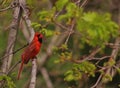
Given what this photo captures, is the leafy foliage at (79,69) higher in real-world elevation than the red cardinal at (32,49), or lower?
lower

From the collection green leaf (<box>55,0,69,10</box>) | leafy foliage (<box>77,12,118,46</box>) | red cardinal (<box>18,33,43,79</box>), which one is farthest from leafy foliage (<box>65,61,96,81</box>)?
leafy foliage (<box>77,12,118,46</box>)

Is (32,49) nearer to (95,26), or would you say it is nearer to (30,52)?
(30,52)

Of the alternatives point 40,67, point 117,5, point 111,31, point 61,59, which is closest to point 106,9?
point 117,5

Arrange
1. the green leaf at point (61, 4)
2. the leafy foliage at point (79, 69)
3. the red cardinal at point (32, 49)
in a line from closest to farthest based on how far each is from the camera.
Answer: the green leaf at point (61, 4) → the red cardinal at point (32, 49) → the leafy foliage at point (79, 69)

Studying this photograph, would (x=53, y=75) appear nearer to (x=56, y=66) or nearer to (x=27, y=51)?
(x=56, y=66)

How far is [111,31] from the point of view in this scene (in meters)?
3.81

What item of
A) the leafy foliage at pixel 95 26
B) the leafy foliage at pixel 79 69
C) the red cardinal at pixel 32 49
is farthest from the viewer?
the leafy foliage at pixel 79 69

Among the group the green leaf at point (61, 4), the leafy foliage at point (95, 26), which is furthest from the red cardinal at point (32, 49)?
the leafy foliage at point (95, 26)

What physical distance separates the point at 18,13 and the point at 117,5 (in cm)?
567

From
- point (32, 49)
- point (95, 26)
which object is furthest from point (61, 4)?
point (32, 49)

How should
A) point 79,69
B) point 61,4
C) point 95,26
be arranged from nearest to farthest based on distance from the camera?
point 95,26
point 61,4
point 79,69

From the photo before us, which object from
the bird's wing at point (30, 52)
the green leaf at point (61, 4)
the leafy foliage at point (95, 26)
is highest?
the green leaf at point (61, 4)

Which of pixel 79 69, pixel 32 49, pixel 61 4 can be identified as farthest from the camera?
pixel 79 69

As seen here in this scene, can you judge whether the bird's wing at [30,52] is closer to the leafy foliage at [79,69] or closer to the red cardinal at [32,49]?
the red cardinal at [32,49]
